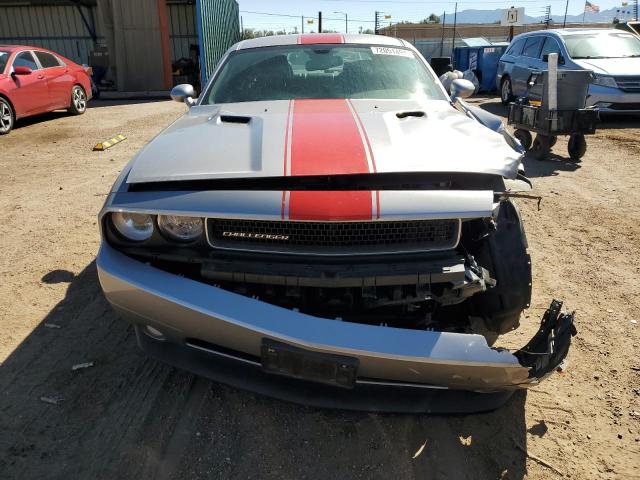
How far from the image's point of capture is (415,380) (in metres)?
1.81

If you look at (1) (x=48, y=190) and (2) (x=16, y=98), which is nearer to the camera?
(1) (x=48, y=190)

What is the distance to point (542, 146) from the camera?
21.7 ft

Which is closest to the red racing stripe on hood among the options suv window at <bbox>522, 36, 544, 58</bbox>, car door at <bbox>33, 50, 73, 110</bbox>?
car door at <bbox>33, 50, 73, 110</bbox>

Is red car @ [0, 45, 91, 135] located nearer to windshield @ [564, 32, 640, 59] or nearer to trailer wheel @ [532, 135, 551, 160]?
trailer wheel @ [532, 135, 551, 160]

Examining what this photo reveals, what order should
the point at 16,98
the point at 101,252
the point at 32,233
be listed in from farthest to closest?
1. the point at 16,98
2. the point at 32,233
3. the point at 101,252

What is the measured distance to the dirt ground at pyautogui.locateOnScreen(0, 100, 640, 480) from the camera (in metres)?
1.93

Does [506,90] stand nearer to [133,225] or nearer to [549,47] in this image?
[549,47]

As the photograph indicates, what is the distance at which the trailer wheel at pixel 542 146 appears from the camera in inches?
259


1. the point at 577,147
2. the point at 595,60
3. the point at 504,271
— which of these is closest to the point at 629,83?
the point at 595,60

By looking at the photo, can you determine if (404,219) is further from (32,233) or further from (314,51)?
(32,233)

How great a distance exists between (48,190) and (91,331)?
3.31 m

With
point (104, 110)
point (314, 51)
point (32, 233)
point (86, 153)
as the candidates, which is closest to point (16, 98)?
point (86, 153)

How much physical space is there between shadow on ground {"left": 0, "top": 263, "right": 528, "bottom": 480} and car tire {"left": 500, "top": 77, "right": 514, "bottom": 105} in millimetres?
10188

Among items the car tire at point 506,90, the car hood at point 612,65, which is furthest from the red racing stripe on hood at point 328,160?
the car tire at point 506,90
